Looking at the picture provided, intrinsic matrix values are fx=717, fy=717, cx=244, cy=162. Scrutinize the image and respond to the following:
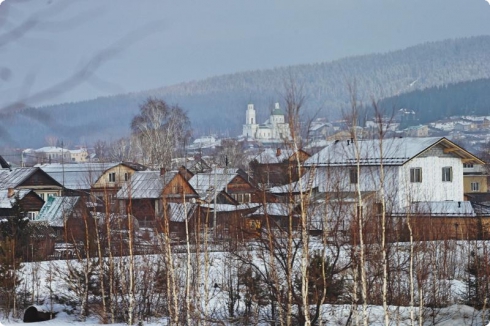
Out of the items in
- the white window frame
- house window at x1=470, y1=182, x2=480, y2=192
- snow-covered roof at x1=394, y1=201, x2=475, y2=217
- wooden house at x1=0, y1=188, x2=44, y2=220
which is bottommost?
snow-covered roof at x1=394, y1=201, x2=475, y2=217

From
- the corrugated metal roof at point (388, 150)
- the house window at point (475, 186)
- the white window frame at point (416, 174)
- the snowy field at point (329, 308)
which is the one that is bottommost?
the snowy field at point (329, 308)

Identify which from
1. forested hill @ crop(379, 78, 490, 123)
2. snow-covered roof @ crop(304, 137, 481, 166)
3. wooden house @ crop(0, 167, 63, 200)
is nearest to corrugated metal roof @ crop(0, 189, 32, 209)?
wooden house @ crop(0, 167, 63, 200)

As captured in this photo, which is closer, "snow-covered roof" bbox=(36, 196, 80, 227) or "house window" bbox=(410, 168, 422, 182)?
"snow-covered roof" bbox=(36, 196, 80, 227)

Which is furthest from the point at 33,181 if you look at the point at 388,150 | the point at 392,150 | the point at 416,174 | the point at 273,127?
the point at 273,127

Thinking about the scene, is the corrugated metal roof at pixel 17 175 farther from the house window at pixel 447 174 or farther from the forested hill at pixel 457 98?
the forested hill at pixel 457 98

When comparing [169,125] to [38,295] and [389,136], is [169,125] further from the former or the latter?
[38,295]

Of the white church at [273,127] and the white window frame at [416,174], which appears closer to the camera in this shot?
the white church at [273,127]

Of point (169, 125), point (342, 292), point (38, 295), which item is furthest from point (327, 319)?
point (169, 125)

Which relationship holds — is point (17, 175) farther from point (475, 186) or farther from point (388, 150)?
point (475, 186)

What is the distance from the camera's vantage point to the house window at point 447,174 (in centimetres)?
2675

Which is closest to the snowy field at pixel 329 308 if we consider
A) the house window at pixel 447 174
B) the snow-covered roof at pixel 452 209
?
the snow-covered roof at pixel 452 209

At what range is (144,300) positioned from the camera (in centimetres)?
1352

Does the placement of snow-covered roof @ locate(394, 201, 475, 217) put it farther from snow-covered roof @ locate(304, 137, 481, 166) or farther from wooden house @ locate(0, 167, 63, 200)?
wooden house @ locate(0, 167, 63, 200)

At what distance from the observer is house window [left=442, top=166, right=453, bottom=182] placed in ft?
87.8
